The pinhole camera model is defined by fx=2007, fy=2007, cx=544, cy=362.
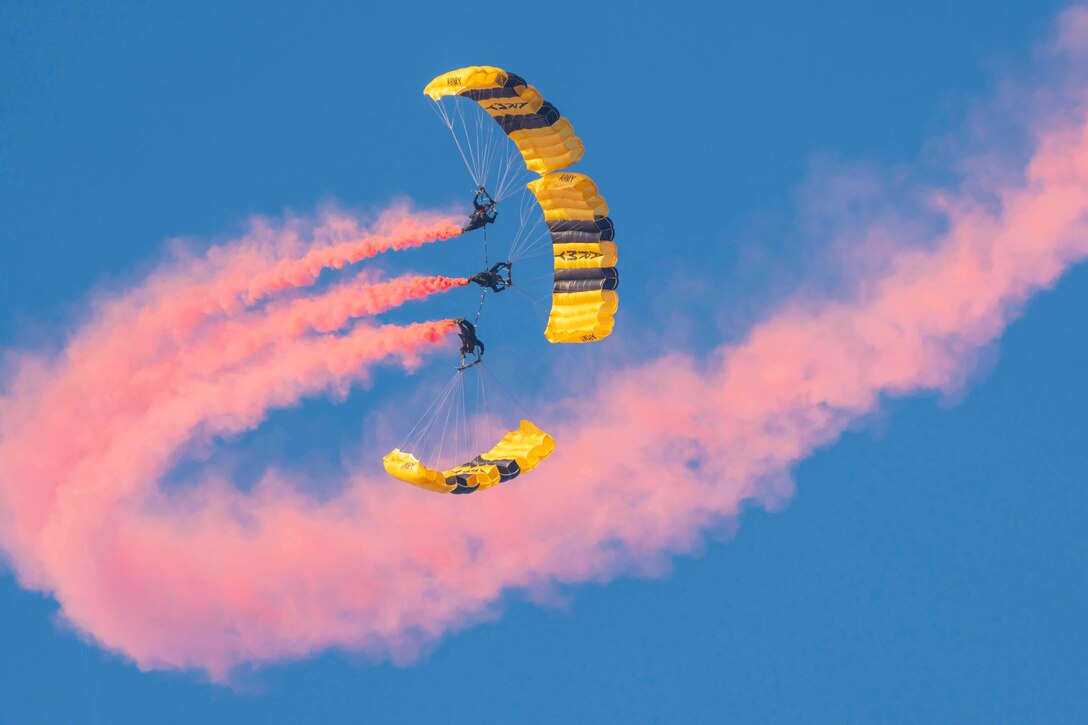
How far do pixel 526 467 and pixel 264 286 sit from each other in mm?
8636

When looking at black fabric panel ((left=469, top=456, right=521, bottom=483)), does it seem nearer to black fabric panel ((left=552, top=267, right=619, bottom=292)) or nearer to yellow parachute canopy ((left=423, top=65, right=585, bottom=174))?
black fabric panel ((left=552, top=267, right=619, bottom=292))

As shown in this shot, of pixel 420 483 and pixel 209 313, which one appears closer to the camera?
pixel 420 483

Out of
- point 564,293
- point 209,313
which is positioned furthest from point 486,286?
point 209,313

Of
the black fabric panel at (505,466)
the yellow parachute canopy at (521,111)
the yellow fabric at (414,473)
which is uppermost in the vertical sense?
the yellow parachute canopy at (521,111)

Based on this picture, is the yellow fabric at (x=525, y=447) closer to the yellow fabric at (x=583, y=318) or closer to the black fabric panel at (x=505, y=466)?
the black fabric panel at (x=505, y=466)

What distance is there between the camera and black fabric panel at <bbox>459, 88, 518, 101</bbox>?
34312 mm

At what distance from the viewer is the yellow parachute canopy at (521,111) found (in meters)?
34.1

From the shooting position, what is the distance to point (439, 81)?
34406mm

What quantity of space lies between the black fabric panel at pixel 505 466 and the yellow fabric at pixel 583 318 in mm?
2339

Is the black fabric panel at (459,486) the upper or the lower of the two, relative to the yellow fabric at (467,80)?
lower

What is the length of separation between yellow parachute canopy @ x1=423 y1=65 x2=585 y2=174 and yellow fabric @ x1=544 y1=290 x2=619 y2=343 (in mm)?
2438

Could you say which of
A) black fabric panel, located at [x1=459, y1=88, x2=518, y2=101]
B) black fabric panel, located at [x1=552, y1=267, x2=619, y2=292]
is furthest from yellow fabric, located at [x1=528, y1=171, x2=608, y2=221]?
black fabric panel, located at [x1=459, y1=88, x2=518, y2=101]

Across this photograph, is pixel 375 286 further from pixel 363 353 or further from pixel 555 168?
pixel 555 168

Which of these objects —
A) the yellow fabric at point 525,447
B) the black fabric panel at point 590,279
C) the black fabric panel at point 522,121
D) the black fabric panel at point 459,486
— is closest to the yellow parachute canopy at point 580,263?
the black fabric panel at point 590,279
